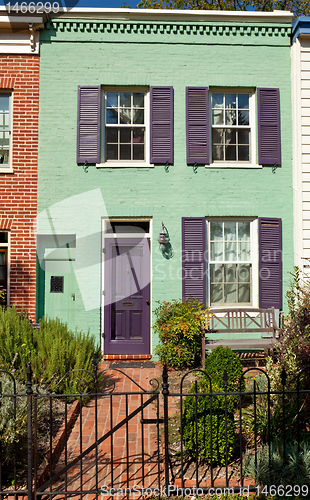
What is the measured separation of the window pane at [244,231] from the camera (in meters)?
8.95

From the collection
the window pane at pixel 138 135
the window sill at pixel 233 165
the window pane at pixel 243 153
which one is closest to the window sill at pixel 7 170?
the window pane at pixel 138 135

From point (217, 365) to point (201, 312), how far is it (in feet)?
8.09

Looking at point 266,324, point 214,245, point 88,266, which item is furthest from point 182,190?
point 266,324

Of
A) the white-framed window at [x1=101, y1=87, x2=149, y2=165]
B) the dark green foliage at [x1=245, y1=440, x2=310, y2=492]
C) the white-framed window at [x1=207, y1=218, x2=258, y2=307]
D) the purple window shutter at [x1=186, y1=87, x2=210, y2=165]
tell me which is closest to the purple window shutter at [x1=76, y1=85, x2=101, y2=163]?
the white-framed window at [x1=101, y1=87, x2=149, y2=165]

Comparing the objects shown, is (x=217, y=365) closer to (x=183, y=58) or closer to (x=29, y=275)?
(x=29, y=275)

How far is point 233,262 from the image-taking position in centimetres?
885

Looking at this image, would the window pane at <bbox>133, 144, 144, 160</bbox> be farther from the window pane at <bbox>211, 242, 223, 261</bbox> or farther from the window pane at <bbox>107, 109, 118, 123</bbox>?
the window pane at <bbox>211, 242, 223, 261</bbox>

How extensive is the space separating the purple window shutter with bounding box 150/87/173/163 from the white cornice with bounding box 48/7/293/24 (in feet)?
5.29

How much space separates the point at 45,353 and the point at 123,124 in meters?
5.39

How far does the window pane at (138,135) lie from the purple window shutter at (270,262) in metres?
3.26

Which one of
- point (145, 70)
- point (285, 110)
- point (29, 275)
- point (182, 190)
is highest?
point (145, 70)

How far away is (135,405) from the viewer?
5930 mm

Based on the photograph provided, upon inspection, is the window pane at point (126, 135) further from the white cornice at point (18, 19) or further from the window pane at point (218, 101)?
the white cornice at point (18, 19)

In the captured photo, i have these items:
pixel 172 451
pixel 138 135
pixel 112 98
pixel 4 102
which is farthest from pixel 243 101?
pixel 172 451
